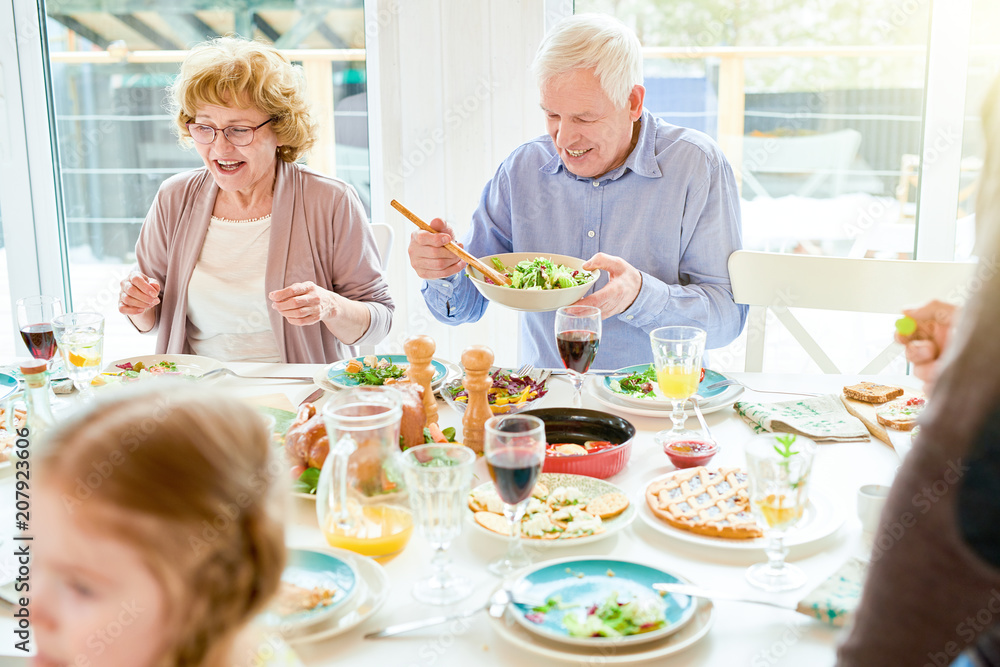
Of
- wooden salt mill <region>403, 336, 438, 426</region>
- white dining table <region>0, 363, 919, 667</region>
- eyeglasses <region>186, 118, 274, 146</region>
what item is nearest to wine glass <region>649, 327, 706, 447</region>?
white dining table <region>0, 363, 919, 667</region>

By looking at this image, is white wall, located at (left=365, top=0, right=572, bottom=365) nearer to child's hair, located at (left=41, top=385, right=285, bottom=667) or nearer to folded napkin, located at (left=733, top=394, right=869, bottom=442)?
folded napkin, located at (left=733, top=394, right=869, bottom=442)

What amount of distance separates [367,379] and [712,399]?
2.30 feet

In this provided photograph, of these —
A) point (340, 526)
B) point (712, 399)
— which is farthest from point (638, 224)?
point (340, 526)

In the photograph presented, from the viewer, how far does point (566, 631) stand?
956 mm

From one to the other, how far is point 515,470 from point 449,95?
2.34 metres

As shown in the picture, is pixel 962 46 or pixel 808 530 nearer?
pixel 808 530

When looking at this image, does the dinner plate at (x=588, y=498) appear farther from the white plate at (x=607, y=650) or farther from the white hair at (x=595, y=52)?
the white hair at (x=595, y=52)

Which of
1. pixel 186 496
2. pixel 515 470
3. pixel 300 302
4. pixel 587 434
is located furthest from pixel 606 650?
pixel 300 302

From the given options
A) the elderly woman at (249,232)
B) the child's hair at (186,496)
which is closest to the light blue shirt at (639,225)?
the elderly woman at (249,232)

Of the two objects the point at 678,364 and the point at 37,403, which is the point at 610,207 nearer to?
the point at 678,364

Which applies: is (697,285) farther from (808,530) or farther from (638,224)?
(808,530)

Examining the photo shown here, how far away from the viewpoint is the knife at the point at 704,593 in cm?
100

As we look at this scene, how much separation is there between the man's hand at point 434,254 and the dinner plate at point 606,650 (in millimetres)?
1178

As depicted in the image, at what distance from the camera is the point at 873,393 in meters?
1.64
